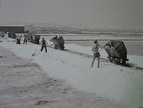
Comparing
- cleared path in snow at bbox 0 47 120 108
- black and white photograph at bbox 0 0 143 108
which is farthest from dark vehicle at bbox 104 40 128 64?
cleared path in snow at bbox 0 47 120 108

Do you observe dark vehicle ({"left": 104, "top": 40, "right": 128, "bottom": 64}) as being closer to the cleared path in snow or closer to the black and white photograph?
the black and white photograph

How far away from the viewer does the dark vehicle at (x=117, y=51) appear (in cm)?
711

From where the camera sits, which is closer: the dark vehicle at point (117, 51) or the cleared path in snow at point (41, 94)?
the cleared path in snow at point (41, 94)

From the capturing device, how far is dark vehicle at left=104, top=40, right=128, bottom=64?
711cm

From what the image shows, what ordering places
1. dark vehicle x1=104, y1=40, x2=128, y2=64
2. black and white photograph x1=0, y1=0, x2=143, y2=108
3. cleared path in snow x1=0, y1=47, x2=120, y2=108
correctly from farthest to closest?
dark vehicle x1=104, y1=40, x2=128, y2=64
black and white photograph x1=0, y1=0, x2=143, y2=108
cleared path in snow x1=0, y1=47, x2=120, y2=108

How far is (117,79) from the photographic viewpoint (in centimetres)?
460

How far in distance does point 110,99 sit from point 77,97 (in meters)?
0.61

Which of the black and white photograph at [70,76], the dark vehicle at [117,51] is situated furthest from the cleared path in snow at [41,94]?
the dark vehicle at [117,51]

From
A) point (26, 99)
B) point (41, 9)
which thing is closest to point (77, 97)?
point (26, 99)

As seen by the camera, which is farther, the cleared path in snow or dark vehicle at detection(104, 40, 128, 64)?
dark vehicle at detection(104, 40, 128, 64)

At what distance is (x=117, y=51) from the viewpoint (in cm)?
714

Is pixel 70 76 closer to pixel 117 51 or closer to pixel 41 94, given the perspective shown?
pixel 41 94

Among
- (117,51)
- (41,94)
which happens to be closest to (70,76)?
(41,94)

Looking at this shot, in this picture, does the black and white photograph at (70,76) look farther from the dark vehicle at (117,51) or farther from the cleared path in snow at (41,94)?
the dark vehicle at (117,51)
